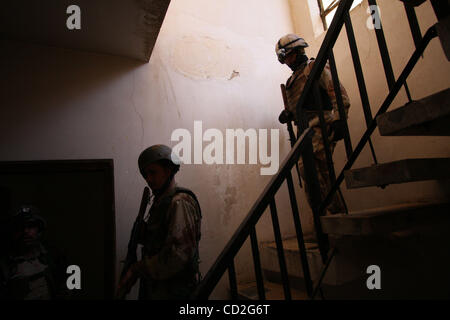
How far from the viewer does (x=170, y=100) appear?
329cm

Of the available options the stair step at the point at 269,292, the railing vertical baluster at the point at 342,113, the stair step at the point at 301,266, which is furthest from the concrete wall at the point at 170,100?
the railing vertical baluster at the point at 342,113

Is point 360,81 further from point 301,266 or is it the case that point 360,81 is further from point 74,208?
point 74,208

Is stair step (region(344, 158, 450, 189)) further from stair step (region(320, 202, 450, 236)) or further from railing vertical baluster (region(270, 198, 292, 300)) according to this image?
railing vertical baluster (region(270, 198, 292, 300))

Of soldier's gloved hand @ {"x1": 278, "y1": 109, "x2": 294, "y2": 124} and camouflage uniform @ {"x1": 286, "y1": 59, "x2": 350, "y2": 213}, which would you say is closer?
camouflage uniform @ {"x1": 286, "y1": 59, "x2": 350, "y2": 213}

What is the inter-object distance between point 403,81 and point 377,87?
1935 millimetres

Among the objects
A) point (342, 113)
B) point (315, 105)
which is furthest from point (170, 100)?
point (342, 113)

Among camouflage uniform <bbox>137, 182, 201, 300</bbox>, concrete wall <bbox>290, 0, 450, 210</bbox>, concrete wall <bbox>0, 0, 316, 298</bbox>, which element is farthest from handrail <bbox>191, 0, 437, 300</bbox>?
concrete wall <bbox>0, 0, 316, 298</bbox>

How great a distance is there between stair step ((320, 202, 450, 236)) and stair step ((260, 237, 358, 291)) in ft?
0.78

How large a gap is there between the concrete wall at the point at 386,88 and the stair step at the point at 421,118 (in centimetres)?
146

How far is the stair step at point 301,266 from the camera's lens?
1.65m

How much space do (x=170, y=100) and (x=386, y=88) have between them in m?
2.46

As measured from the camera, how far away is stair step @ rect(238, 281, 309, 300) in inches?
99.0
